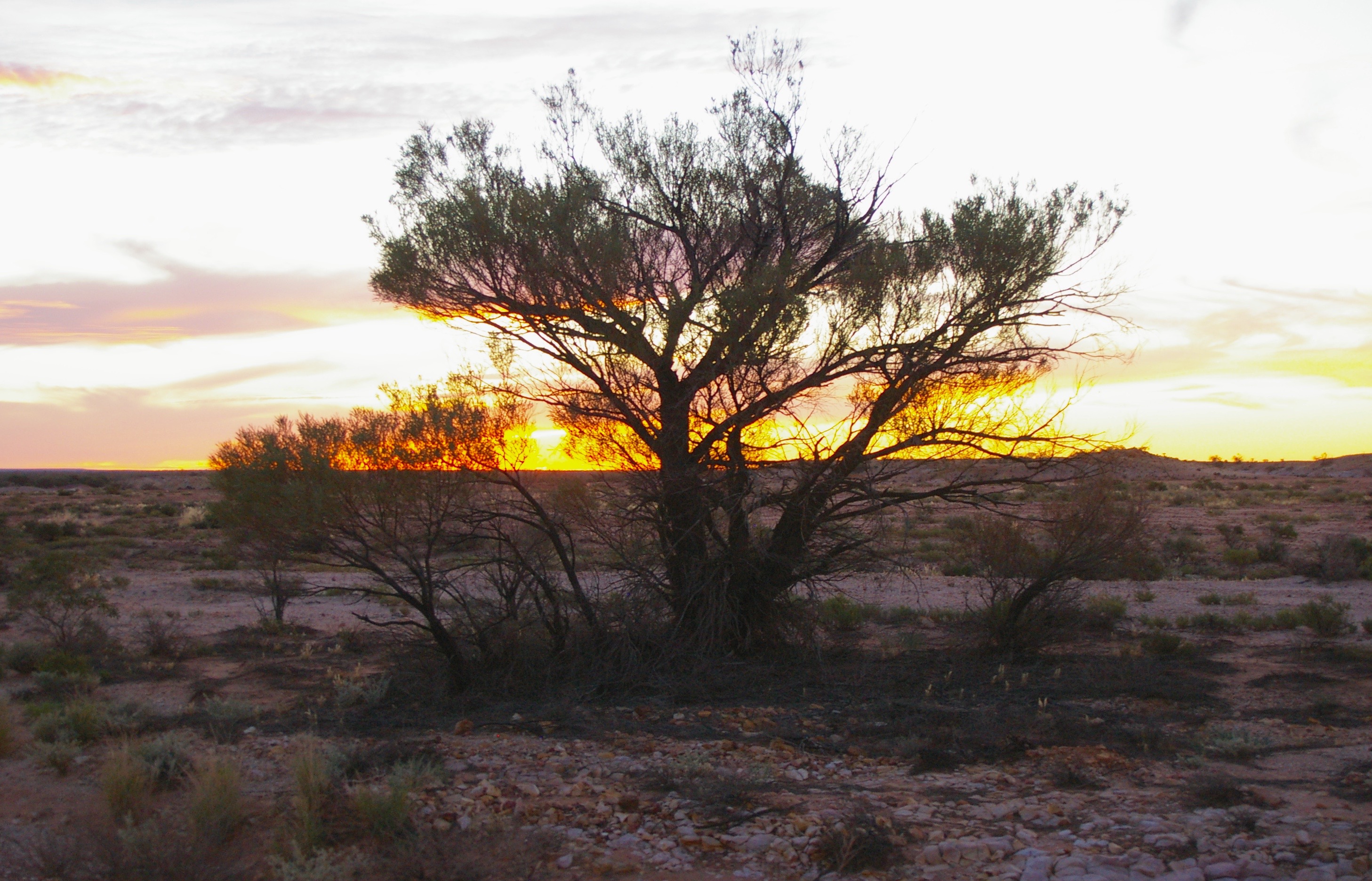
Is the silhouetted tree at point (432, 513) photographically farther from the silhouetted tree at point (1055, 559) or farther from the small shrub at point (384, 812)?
the silhouetted tree at point (1055, 559)

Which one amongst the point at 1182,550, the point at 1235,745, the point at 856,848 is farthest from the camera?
the point at 1182,550

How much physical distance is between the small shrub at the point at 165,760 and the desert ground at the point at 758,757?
0.03 meters

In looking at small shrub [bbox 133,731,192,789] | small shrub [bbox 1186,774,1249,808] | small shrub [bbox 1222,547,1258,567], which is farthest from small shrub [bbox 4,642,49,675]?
small shrub [bbox 1222,547,1258,567]

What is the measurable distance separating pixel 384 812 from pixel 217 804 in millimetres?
1225

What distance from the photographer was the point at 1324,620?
13523 millimetres

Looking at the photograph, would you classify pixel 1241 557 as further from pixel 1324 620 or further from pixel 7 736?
pixel 7 736

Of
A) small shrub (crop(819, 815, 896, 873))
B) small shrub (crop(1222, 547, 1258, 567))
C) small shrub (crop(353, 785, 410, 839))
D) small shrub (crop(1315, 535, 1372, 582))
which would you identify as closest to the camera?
small shrub (crop(819, 815, 896, 873))

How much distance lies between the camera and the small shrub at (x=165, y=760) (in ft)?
25.3

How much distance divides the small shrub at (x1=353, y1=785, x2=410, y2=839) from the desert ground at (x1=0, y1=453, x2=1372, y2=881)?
0.02 meters

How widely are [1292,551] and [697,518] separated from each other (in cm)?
2087

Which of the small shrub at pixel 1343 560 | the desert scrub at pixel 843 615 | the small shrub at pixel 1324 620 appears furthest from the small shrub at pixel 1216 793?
the small shrub at pixel 1343 560

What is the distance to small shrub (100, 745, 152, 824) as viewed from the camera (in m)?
7.13

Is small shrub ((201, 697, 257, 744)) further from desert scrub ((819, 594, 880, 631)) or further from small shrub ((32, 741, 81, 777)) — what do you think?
desert scrub ((819, 594, 880, 631))

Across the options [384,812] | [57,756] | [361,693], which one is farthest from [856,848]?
[57,756]
